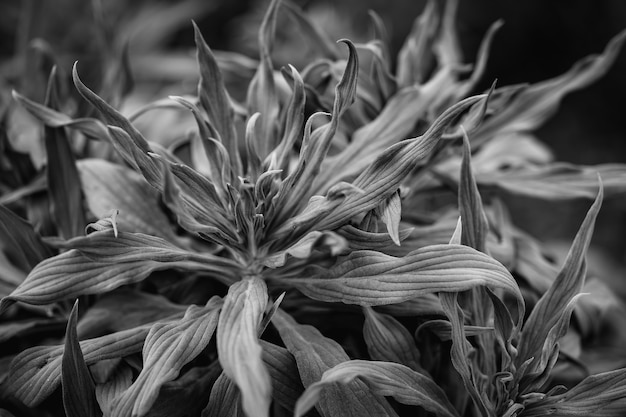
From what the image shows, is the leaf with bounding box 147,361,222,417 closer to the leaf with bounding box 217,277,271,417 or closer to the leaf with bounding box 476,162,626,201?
the leaf with bounding box 217,277,271,417

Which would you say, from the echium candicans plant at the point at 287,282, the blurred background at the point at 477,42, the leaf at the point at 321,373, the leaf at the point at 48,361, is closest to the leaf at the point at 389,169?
the echium candicans plant at the point at 287,282

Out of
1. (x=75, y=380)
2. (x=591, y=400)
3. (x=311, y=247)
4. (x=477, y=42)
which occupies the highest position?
(x=311, y=247)

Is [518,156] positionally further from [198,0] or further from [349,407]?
[198,0]

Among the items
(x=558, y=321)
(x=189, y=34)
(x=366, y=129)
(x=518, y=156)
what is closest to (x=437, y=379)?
(x=558, y=321)

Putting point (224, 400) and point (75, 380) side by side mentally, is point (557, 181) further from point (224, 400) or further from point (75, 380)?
point (75, 380)

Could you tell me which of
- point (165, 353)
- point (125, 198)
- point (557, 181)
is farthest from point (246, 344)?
point (557, 181)
